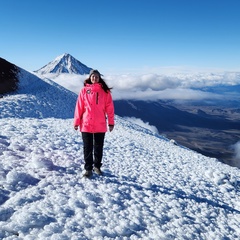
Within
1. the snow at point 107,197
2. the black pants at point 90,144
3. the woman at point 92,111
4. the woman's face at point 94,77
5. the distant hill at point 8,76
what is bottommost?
the snow at point 107,197

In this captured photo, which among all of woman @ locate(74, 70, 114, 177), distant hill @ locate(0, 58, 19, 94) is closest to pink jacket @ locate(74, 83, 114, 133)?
woman @ locate(74, 70, 114, 177)

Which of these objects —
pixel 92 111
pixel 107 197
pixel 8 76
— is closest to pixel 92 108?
pixel 92 111

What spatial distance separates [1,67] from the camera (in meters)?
41.0

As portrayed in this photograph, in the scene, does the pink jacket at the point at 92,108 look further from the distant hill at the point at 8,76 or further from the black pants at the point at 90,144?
the distant hill at the point at 8,76

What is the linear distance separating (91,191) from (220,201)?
481 centimetres

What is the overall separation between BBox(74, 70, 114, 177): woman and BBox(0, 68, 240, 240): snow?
114 centimetres

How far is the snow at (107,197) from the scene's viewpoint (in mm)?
5879

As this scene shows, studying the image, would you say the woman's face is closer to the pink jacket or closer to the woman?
the woman

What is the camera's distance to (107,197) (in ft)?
24.6

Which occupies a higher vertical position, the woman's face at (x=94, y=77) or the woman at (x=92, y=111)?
the woman's face at (x=94, y=77)

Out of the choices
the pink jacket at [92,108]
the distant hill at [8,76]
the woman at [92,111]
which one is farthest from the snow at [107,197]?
the distant hill at [8,76]

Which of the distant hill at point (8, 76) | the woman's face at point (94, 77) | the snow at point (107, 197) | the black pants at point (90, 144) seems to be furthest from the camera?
the distant hill at point (8, 76)

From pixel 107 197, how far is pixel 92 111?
286 cm

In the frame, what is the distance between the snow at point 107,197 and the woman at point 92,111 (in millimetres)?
1145
